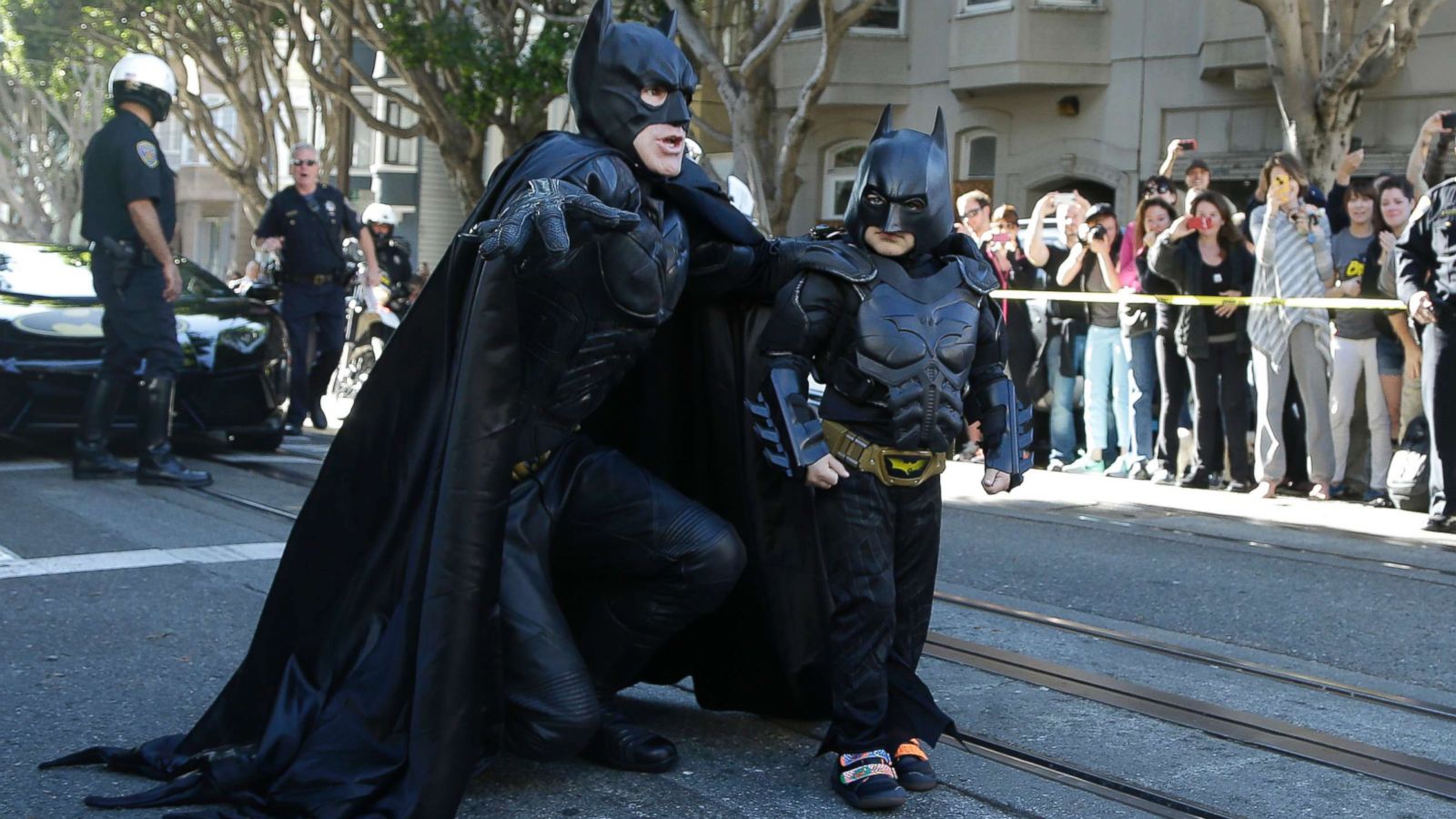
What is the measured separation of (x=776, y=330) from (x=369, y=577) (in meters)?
1.16

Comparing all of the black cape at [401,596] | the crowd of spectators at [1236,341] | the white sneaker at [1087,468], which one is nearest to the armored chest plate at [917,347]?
the black cape at [401,596]

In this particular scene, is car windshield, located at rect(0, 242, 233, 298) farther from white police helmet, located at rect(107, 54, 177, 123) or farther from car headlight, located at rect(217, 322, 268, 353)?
white police helmet, located at rect(107, 54, 177, 123)

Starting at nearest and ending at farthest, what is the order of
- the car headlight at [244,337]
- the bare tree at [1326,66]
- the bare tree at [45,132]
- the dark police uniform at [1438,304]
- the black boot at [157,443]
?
the dark police uniform at [1438,304] < the black boot at [157,443] < the car headlight at [244,337] < the bare tree at [1326,66] < the bare tree at [45,132]

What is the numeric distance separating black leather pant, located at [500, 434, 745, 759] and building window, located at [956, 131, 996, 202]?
21.4 metres

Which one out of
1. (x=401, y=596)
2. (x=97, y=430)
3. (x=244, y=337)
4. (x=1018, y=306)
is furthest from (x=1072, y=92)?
(x=401, y=596)

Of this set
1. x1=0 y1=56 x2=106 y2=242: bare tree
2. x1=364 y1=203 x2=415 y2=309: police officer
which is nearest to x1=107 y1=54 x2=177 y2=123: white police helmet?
x1=364 y1=203 x2=415 y2=309: police officer

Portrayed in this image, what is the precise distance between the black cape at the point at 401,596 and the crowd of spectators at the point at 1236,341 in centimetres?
713

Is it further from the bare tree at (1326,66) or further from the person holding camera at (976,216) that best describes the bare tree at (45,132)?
the person holding camera at (976,216)

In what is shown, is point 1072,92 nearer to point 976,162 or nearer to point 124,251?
point 976,162

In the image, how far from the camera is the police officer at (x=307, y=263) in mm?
12195

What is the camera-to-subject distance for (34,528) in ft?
25.9

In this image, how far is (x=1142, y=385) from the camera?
460 inches

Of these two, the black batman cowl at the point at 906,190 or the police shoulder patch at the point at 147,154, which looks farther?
the police shoulder patch at the point at 147,154

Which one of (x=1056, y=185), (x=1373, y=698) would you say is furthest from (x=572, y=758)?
(x=1056, y=185)
